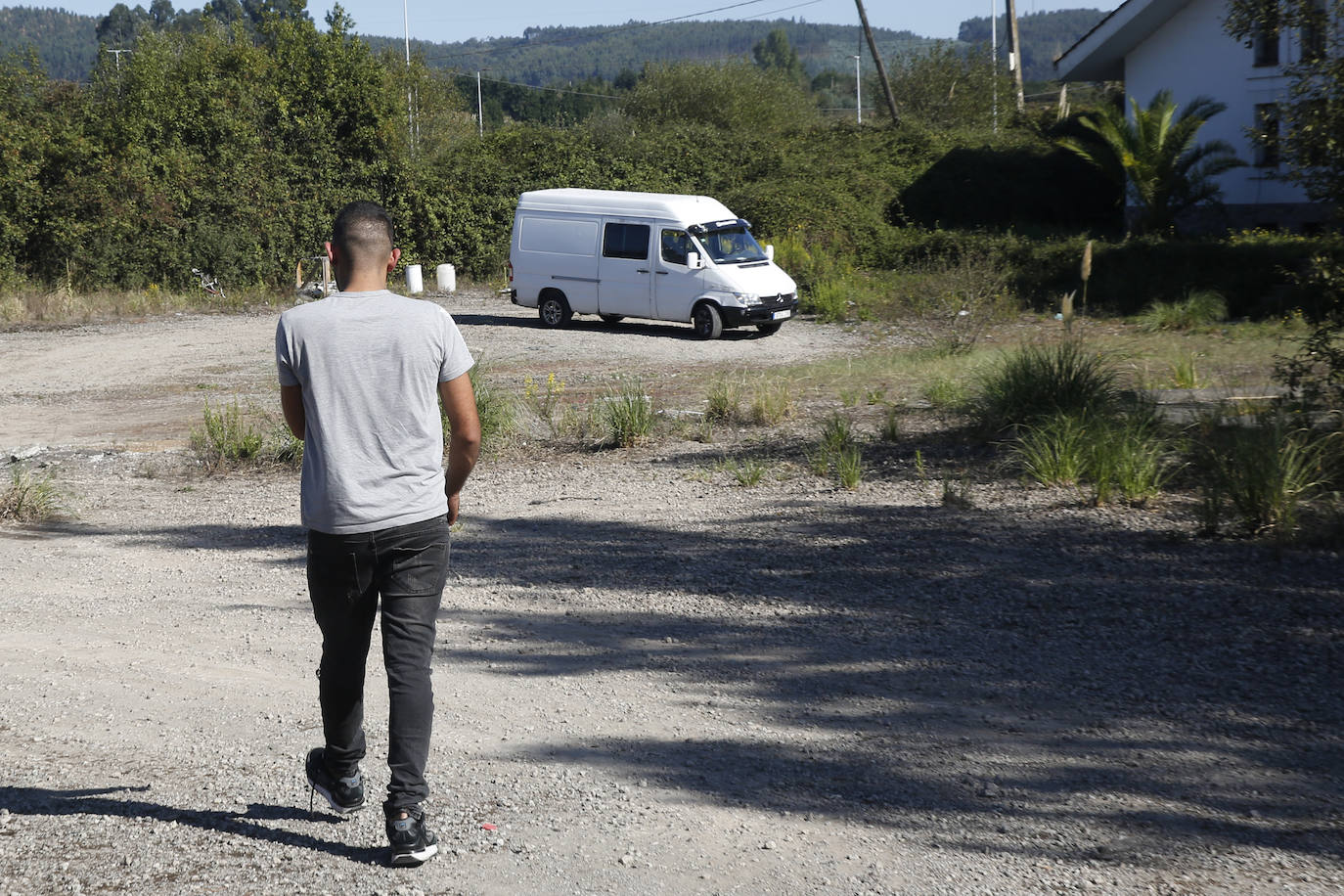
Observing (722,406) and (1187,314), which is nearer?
(722,406)

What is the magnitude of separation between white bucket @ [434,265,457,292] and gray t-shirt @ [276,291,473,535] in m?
24.7

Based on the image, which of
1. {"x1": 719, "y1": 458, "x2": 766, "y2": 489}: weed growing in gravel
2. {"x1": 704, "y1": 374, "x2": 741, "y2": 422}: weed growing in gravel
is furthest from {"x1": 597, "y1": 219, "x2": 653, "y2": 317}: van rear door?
{"x1": 719, "y1": 458, "x2": 766, "y2": 489}: weed growing in gravel

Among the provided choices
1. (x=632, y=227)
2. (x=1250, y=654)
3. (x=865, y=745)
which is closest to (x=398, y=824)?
(x=865, y=745)

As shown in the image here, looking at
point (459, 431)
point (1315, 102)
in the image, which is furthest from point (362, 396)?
point (1315, 102)

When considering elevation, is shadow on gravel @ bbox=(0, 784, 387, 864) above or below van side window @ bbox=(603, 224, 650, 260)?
below

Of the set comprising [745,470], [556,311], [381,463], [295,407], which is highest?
[556,311]

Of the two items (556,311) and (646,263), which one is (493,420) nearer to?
(646,263)

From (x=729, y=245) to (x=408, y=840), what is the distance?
1753cm

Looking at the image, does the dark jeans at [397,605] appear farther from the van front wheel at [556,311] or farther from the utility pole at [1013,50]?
the utility pole at [1013,50]

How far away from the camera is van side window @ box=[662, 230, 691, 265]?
782 inches

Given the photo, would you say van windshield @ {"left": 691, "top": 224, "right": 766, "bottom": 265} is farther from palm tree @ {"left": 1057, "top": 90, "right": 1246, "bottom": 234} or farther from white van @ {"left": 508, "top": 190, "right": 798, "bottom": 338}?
palm tree @ {"left": 1057, "top": 90, "right": 1246, "bottom": 234}

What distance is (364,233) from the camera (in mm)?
3398

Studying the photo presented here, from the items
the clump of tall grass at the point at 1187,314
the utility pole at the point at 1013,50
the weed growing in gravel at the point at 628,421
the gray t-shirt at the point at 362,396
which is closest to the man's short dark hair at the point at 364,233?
the gray t-shirt at the point at 362,396

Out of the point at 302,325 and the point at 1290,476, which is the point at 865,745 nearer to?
the point at 302,325
